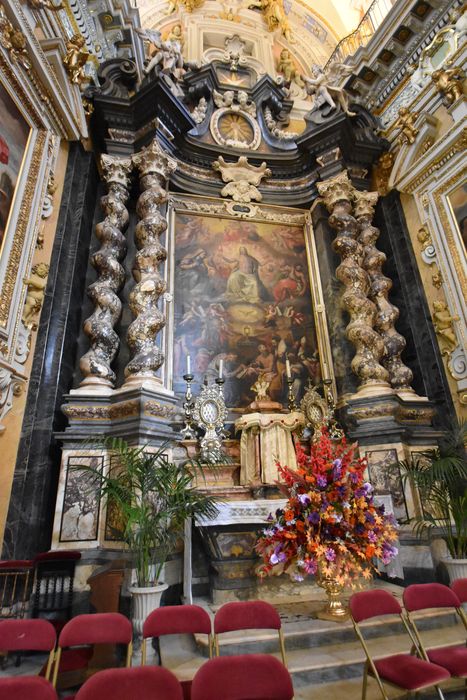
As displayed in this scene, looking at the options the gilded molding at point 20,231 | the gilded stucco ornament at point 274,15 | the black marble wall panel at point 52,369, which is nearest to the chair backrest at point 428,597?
the black marble wall panel at point 52,369

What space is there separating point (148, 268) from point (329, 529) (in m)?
4.67

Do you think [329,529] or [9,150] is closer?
[329,529]

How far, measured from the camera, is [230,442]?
20.8 ft

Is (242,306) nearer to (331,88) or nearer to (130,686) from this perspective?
(331,88)

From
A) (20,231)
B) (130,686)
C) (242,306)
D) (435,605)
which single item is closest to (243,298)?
(242,306)

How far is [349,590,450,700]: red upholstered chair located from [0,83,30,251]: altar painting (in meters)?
5.11

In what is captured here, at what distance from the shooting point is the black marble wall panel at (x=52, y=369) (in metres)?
4.73

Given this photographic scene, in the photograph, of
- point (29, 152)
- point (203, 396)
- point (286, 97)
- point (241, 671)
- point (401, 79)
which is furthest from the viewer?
point (286, 97)

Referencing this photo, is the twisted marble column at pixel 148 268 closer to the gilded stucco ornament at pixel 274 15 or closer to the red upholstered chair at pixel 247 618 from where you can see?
the red upholstered chair at pixel 247 618

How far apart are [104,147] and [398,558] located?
26.2ft

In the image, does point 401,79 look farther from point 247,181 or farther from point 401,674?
point 401,674

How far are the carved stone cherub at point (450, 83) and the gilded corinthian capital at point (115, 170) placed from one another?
535 centimetres

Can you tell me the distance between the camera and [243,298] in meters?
7.68

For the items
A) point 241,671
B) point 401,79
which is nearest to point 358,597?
point 241,671
